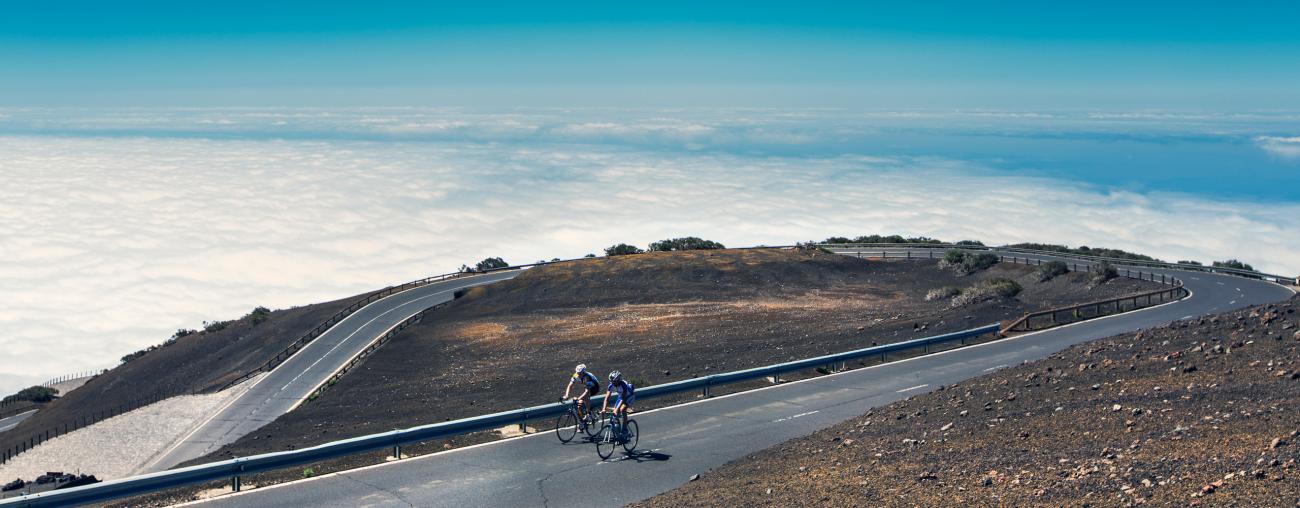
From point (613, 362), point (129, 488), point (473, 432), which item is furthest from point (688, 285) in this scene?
point (129, 488)

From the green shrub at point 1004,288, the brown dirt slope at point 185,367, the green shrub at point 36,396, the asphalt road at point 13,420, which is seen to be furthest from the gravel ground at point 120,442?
the green shrub at point 1004,288

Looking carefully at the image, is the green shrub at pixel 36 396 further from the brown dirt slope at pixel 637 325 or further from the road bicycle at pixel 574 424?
the road bicycle at pixel 574 424

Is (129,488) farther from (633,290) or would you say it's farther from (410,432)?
(633,290)

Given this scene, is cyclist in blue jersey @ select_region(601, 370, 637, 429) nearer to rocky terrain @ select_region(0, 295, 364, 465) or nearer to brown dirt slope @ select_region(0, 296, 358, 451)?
rocky terrain @ select_region(0, 295, 364, 465)

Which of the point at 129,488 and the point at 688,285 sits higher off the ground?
the point at 688,285

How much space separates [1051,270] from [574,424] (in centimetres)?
3907

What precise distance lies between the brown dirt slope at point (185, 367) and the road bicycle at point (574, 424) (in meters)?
27.7

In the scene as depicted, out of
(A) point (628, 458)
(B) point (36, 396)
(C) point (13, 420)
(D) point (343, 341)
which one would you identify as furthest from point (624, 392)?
(B) point (36, 396)

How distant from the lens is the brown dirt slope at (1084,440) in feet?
34.6

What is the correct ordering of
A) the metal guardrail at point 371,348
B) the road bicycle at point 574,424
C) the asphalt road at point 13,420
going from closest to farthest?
the road bicycle at point 574,424 → the metal guardrail at point 371,348 → the asphalt road at point 13,420

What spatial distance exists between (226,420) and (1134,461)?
2856cm

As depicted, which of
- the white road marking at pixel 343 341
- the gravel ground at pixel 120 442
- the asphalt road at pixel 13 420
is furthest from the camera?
the asphalt road at pixel 13 420

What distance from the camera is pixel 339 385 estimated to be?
109 ft

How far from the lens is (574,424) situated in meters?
16.6
